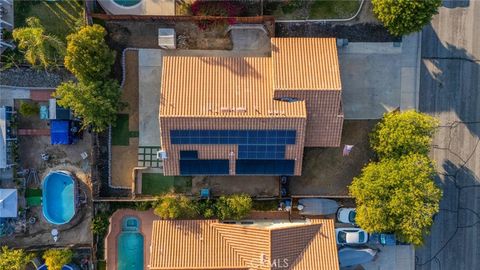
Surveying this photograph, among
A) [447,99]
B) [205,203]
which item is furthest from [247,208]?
[447,99]

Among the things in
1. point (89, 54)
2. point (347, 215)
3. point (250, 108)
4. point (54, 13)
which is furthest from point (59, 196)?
point (347, 215)

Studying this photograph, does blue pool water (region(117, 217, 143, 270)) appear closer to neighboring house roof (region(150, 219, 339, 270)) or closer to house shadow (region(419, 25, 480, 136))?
neighboring house roof (region(150, 219, 339, 270))

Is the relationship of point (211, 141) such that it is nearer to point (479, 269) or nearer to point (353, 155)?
point (353, 155)

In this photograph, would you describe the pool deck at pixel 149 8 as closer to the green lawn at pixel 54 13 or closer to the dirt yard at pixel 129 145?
the green lawn at pixel 54 13

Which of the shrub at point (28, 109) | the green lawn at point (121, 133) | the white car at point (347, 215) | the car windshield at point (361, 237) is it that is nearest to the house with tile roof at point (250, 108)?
the green lawn at point (121, 133)

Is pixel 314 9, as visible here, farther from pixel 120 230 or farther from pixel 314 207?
pixel 120 230
